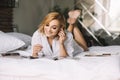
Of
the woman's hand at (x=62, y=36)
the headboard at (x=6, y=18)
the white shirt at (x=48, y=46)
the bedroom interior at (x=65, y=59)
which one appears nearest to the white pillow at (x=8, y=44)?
the bedroom interior at (x=65, y=59)

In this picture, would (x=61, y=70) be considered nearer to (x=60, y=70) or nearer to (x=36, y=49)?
(x=60, y=70)

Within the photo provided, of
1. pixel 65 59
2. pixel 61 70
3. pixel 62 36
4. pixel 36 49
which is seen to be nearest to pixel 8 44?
pixel 36 49

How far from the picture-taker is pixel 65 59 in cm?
173

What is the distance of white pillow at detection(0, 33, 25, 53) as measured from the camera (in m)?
2.27

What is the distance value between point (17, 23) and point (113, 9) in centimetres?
139

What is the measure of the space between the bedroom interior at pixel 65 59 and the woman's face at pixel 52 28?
237mm

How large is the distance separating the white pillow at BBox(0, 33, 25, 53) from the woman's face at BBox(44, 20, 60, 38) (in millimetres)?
392

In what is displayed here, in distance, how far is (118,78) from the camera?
1475 millimetres

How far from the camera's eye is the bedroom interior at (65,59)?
157 cm

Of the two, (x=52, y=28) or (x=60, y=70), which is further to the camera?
(x=52, y=28)

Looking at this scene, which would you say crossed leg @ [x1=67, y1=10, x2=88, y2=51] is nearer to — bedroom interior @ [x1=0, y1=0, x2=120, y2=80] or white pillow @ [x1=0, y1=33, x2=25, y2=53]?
bedroom interior @ [x1=0, y1=0, x2=120, y2=80]

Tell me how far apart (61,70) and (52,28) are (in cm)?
53

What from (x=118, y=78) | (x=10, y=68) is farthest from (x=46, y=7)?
(x=118, y=78)

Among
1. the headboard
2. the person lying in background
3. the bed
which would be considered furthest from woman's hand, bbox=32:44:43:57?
the headboard
